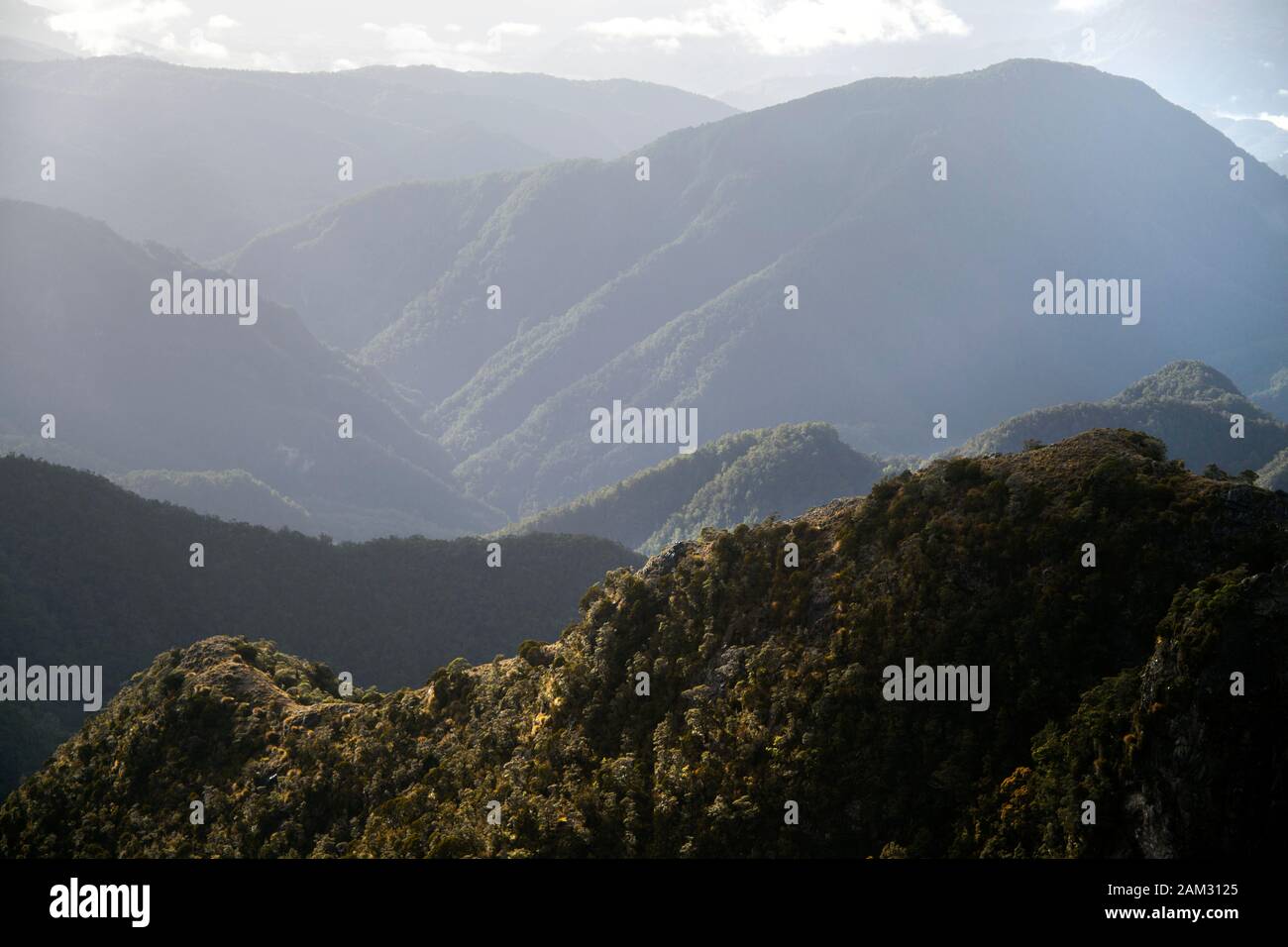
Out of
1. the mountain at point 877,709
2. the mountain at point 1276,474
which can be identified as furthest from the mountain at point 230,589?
the mountain at point 1276,474

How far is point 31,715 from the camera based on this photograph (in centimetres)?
9369

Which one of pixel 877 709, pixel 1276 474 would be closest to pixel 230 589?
pixel 877 709

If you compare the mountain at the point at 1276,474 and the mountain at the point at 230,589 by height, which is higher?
the mountain at the point at 1276,474

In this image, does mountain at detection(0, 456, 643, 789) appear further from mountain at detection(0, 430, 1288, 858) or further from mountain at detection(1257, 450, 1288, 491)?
mountain at detection(1257, 450, 1288, 491)

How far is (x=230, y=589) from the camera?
122 metres

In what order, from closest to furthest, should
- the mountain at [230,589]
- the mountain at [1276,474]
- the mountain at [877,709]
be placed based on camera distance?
the mountain at [877,709] → the mountain at [230,589] → the mountain at [1276,474]

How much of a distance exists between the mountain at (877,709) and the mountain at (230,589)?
2648 inches

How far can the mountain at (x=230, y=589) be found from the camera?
115000 millimetres

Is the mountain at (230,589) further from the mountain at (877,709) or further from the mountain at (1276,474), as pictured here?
the mountain at (1276,474)

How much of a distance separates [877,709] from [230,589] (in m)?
101

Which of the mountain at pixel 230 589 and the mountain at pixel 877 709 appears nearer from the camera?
the mountain at pixel 877 709

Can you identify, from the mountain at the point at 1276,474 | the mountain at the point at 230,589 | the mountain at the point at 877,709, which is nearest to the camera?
the mountain at the point at 877,709

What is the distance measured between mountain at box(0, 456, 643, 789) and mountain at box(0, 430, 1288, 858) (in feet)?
221
